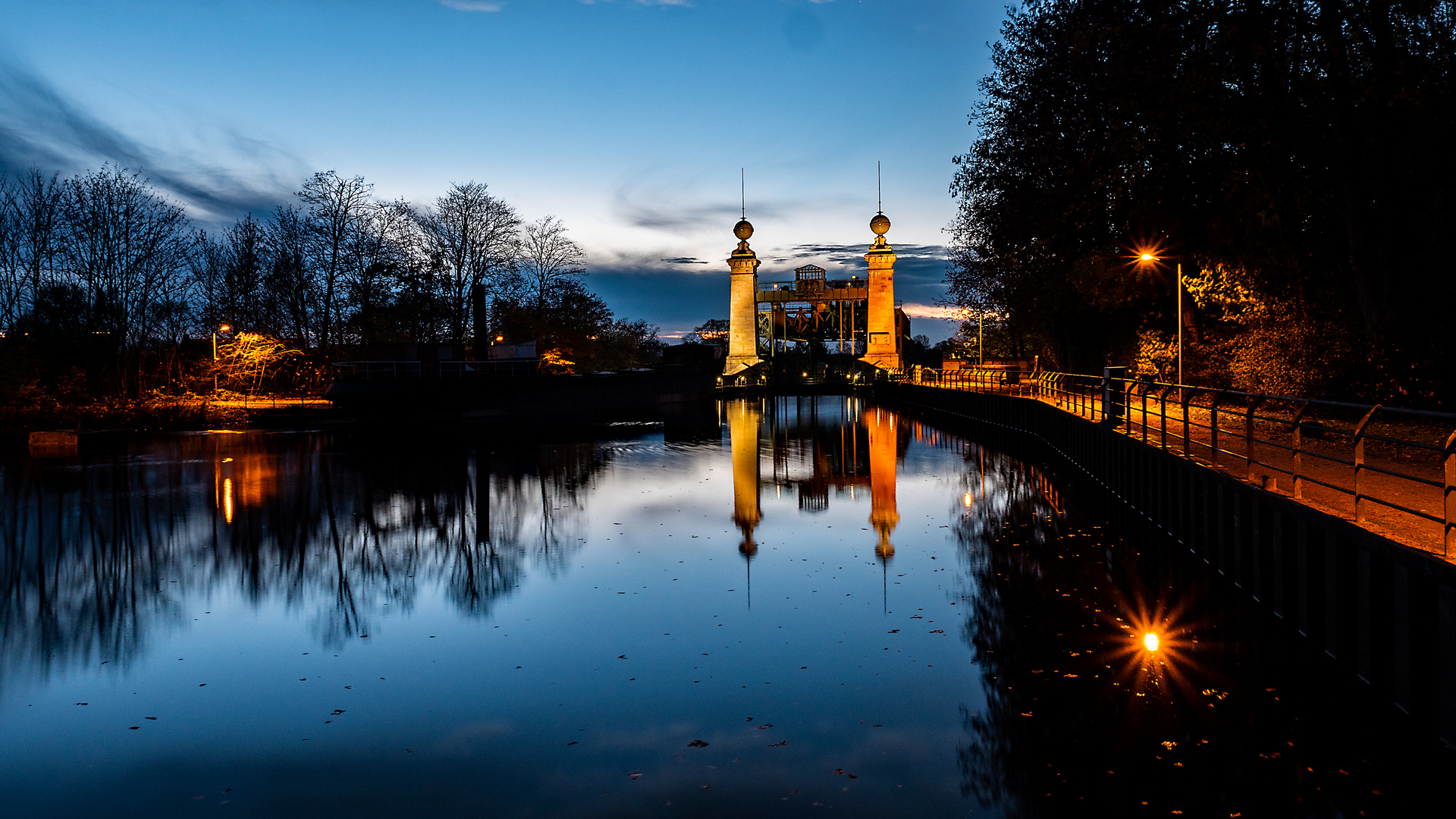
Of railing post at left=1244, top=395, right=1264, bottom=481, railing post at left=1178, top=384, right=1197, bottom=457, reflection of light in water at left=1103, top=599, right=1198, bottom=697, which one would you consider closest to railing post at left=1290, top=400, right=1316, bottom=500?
railing post at left=1244, top=395, right=1264, bottom=481

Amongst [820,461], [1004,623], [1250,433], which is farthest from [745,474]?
[1004,623]

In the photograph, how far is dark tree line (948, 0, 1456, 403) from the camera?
713 inches

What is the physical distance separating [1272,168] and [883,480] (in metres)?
10.6

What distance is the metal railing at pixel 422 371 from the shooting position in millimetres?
43906

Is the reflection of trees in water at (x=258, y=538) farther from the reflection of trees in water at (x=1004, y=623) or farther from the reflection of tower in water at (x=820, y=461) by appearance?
the reflection of trees in water at (x=1004, y=623)

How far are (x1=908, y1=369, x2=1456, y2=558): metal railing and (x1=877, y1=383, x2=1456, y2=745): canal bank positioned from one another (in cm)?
38

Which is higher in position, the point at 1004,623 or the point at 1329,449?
the point at 1329,449

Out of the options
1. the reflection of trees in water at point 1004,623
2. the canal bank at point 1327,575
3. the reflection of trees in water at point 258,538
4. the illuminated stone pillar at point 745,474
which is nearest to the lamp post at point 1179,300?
the reflection of trees in water at point 1004,623

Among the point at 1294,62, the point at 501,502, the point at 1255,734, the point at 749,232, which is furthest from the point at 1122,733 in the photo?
the point at 749,232

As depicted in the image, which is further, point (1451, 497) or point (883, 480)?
point (883, 480)

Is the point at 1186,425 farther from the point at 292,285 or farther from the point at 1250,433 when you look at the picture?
the point at 292,285

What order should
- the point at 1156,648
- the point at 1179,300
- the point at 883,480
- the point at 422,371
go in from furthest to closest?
the point at 422,371
the point at 1179,300
the point at 883,480
the point at 1156,648

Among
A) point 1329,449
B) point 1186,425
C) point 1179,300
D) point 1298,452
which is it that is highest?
point 1179,300

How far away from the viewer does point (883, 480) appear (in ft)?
74.8
